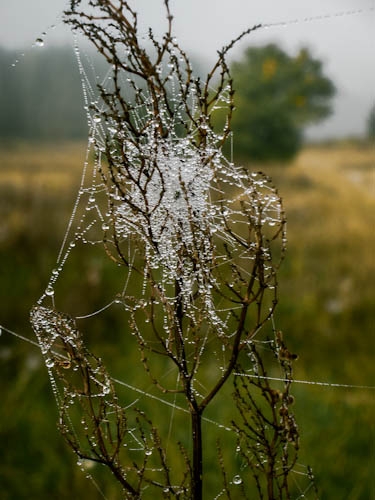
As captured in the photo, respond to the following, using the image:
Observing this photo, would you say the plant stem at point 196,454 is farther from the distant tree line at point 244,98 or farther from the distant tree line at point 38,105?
the distant tree line at point 38,105

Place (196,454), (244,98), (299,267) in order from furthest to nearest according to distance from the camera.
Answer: (299,267) < (244,98) < (196,454)

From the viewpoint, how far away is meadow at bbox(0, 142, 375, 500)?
1.80 metres

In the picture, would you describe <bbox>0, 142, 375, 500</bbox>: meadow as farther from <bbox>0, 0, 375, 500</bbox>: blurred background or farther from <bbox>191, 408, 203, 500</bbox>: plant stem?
<bbox>191, 408, 203, 500</bbox>: plant stem

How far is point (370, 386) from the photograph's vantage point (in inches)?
69.1

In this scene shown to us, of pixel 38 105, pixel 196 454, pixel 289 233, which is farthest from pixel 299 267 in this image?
pixel 196 454

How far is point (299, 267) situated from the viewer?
82.1 inches

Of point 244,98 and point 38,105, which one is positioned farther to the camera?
point 38,105

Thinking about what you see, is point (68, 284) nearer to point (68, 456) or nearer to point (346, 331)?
point (68, 456)

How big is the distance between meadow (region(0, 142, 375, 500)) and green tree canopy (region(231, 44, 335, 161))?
0.09m

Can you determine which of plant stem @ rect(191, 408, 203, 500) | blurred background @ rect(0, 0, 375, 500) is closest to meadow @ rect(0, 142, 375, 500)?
blurred background @ rect(0, 0, 375, 500)

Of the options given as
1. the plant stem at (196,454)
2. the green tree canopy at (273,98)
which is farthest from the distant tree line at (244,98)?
the plant stem at (196,454)

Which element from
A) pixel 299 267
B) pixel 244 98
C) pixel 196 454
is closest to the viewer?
pixel 196 454

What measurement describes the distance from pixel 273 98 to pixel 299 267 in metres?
0.67

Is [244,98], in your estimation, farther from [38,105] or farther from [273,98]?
[38,105]
